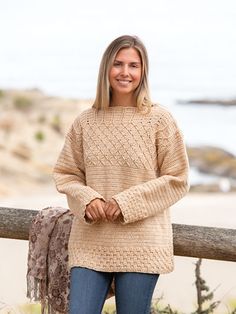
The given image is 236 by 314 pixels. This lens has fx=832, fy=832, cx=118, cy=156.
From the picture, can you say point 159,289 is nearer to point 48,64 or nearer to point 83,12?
point 48,64

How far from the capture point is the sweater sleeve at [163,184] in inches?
87.8

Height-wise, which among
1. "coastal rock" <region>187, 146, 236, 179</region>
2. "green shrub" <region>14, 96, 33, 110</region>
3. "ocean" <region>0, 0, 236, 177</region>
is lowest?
"coastal rock" <region>187, 146, 236, 179</region>

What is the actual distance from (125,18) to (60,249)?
2784 cm

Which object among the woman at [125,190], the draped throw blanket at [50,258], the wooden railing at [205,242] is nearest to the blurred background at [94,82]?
the draped throw blanket at [50,258]

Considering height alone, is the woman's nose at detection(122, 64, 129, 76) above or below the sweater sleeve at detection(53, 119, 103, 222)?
above

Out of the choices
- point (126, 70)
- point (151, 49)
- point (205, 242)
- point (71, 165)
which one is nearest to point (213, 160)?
point (151, 49)

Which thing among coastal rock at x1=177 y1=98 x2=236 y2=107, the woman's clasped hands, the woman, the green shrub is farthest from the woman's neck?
coastal rock at x1=177 y1=98 x2=236 y2=107

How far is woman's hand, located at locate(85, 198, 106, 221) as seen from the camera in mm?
2221

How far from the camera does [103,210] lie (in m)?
2.22

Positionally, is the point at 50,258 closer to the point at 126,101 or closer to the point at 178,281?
the point at 126,101

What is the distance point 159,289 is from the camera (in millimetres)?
3234

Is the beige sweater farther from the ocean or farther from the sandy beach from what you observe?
the ocean

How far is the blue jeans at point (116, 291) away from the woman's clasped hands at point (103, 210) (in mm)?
153

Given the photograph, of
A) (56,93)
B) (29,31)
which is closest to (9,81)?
(56,93)
